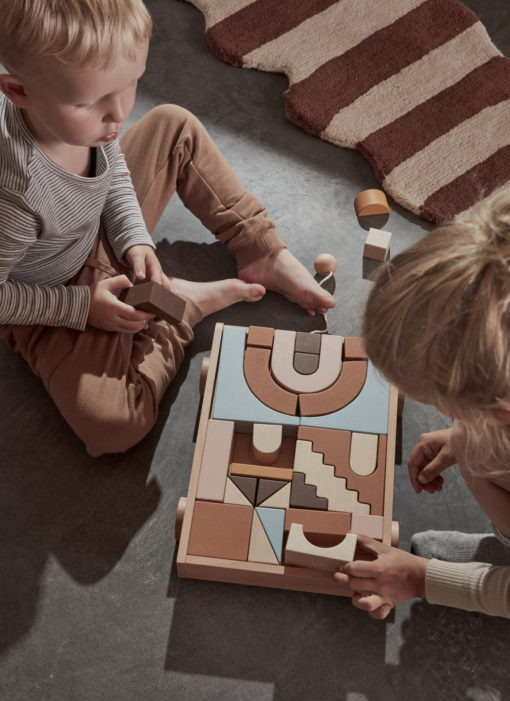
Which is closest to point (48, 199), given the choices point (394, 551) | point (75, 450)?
point (75, 450)

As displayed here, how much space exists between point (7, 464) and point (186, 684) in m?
0.43

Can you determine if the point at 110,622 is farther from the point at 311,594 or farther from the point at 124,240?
the point at 124,240

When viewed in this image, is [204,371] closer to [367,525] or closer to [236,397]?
[236,397]

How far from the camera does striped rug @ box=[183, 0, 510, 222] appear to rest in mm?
1395

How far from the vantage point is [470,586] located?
936mm

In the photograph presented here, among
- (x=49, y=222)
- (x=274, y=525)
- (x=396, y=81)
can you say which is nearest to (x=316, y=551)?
(x=274, y=525)

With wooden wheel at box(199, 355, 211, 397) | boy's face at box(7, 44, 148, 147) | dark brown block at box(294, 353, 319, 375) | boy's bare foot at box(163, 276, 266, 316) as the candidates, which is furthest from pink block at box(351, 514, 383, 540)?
boy's face at box(7, 44, 148, 147)

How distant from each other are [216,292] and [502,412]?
2.15 feet

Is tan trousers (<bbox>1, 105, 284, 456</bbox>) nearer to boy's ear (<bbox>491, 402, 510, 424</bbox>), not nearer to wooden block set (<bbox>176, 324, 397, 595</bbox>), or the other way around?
wooden block set (<bbox>176, 324, 397, 595</bbox>)

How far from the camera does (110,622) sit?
3.40 feet

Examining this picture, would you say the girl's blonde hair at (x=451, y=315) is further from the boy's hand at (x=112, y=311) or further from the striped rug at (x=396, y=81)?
the striped rug at (x=396, y=81)

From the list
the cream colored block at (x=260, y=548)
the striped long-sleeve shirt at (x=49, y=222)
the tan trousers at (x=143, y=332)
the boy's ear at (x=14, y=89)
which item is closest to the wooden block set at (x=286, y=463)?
the cream colored block at (x=260, y=548)

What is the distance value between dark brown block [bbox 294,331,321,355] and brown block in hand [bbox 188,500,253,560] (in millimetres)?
253

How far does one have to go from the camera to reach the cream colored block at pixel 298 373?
1.07m
